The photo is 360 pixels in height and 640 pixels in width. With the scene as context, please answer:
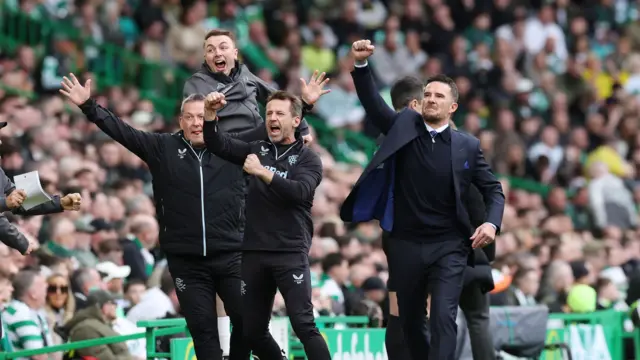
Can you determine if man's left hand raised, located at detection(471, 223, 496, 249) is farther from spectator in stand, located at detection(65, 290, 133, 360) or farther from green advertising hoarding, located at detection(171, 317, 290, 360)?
spectator in stand, located at detection(65, 290, 133, 360)

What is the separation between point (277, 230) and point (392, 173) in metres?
0.90

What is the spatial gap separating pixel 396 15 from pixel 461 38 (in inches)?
46.4

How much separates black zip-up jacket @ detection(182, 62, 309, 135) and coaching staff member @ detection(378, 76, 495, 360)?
0.87 meters

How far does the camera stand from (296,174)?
1031 cm

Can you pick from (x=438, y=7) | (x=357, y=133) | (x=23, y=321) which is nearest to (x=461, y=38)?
(x=438, y=7)

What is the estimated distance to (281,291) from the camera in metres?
10.2

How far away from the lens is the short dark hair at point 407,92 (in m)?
11.2

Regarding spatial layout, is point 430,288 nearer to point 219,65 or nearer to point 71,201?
point 219,65

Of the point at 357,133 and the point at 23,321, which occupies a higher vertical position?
the point at 357,133

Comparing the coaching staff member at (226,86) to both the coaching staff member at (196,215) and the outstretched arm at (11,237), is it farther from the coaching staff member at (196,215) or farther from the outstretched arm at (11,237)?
the outstretched arm at (11,237)

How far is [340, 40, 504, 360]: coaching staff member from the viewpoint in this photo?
10289mm

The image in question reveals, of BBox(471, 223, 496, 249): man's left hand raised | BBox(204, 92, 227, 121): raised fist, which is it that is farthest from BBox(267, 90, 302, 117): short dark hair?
BBox(471, 223, 496, 249): man's left hand raised

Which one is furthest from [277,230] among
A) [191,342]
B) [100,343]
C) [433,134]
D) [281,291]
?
[100,343]

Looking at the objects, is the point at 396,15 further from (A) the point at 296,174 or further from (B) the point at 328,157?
(A) the point at 296,174
